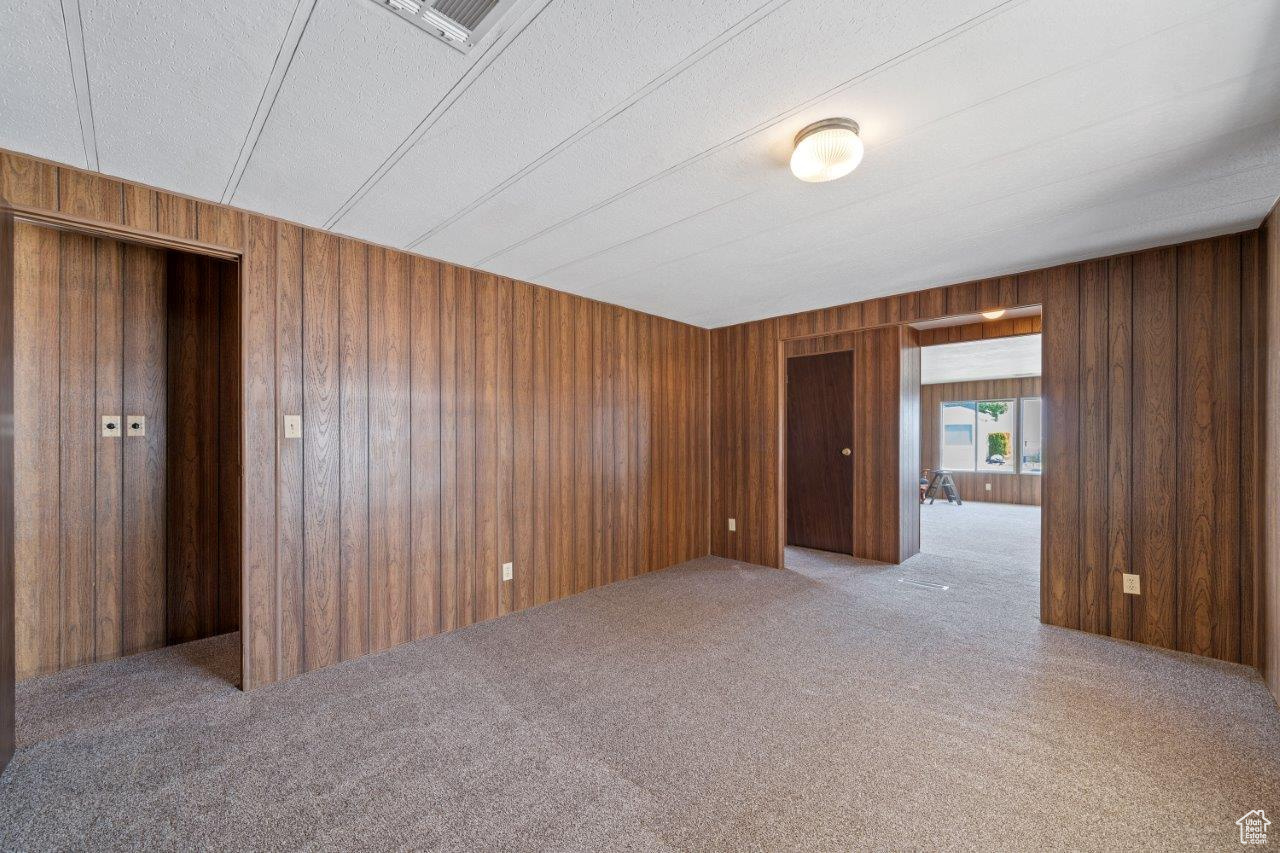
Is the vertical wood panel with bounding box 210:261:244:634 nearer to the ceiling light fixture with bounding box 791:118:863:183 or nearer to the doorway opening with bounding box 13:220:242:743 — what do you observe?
the doorway opening with bounding box 13:220:242:743

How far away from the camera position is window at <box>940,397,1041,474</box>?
930 centimetres

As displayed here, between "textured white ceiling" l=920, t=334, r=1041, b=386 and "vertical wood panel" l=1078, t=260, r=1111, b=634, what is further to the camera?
"textured white ceiling" l=920, t=334, r=1041, b=386

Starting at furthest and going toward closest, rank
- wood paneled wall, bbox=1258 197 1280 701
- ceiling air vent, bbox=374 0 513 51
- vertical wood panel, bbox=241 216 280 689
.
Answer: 1. vertical wood panel, bbox=241 216 280 689
2. wood paneled wall, bbox=1258 197 1280 701
3. ceiling air vent, bbox=374 0 513 51

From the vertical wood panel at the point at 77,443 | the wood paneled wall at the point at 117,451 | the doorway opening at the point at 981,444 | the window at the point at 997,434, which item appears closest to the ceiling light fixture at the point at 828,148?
the wood paneled wall at the point at 117,451

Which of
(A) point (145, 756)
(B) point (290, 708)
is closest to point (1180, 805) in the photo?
(B) point (290, 708)

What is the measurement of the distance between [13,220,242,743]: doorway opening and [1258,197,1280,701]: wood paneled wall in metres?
4.60

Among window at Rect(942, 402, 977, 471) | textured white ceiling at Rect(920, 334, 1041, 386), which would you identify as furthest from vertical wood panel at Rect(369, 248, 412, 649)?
window at Rect(942, 402, 977, 471)

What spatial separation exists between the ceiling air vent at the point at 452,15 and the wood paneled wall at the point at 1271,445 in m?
3.23

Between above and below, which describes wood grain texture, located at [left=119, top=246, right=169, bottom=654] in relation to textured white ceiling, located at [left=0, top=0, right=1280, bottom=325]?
below

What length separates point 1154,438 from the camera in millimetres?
2818

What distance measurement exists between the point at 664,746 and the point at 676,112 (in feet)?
7.34

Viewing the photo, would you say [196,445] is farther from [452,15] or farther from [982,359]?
[982,359]

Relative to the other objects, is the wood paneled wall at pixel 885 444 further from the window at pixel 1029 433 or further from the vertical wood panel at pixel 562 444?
the window at pixel 1029 433

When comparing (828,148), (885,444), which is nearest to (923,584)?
(885,444)
